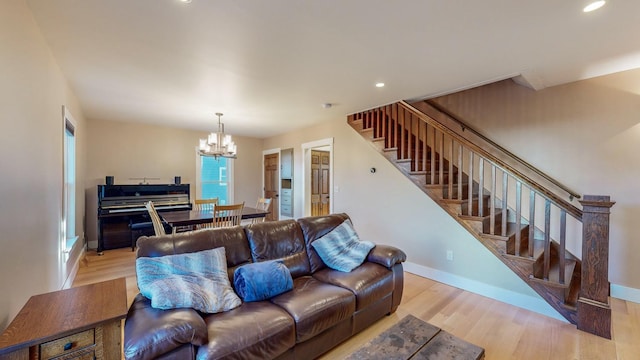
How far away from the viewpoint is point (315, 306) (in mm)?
1853

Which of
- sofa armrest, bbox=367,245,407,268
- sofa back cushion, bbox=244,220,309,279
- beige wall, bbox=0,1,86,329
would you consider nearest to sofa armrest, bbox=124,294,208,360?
beige wall, bbox=0,1,86,329

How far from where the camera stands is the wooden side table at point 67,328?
1086 mm

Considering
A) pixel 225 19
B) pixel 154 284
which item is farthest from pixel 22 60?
pixel 154 284

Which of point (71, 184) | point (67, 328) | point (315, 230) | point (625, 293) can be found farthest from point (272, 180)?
point (625, 293)

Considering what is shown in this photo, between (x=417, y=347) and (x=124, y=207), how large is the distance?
5173mm

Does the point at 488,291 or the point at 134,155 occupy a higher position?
the point at 134,155

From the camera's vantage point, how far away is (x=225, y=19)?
1.85 m

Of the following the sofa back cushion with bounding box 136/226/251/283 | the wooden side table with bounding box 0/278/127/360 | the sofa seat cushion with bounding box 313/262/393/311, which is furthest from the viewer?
the sofa seat cushion with bounding box 313/262/393/311

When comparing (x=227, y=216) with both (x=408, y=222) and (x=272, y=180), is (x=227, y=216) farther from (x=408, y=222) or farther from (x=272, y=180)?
(x=272, y=180)

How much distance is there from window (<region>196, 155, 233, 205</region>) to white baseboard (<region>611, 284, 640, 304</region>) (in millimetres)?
6450

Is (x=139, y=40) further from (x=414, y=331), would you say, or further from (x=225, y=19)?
(x=414, y=331)

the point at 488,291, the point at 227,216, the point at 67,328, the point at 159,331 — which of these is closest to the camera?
the point at 67,328

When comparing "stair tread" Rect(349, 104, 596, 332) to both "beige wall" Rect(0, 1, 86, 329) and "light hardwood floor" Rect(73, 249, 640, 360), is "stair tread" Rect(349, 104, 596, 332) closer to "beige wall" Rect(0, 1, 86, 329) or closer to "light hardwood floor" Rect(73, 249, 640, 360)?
"light hardwood floor" Rect(73, 249, 640, 360)

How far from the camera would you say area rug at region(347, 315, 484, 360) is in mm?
1392
